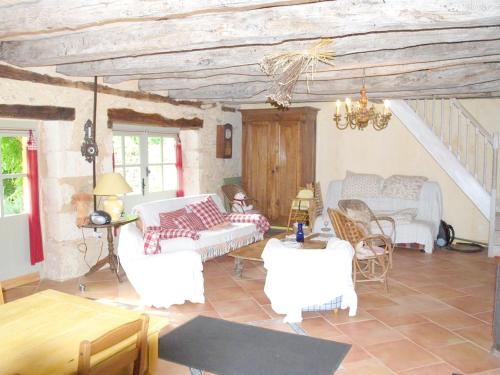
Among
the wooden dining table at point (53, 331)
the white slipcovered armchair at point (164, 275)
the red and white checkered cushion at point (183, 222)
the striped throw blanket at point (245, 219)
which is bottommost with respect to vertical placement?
the white slipcovered armchair at point (164, 275)

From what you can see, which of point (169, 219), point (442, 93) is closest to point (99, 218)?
point (169, 219)

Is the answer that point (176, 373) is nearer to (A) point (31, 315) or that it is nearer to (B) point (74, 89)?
(A) point (31, 315)

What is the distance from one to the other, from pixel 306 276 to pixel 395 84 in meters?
2.56

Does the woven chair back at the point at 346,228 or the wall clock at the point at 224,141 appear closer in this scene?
the woven chair back at the point at 346,228

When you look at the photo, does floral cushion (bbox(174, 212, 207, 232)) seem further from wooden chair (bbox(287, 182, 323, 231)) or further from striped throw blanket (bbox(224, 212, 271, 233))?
wooden chair (bbox(287, 182, 323, 231))

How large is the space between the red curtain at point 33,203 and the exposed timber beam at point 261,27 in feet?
4.01

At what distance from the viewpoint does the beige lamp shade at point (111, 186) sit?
510cm

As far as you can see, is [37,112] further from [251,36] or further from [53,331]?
[53,331]

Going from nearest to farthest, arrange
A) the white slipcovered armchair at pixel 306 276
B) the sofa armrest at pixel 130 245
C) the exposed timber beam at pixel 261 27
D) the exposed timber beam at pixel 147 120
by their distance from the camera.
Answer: the exposed timber beam at pixel 261 27 → the white slipcovered armchair at pixel 306 276 → the sofa armrest at pixel 130 245 → the exposed timber beam at pixel 147 120

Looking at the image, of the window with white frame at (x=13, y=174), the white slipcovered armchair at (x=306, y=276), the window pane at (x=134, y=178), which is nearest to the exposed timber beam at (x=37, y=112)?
the window with white frame at (x=13, y=174)

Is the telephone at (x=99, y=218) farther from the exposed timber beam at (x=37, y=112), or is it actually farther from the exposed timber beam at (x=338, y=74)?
the exposed timber beam at (x=338, y=74)

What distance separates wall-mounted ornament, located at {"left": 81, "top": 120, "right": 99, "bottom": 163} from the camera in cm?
541

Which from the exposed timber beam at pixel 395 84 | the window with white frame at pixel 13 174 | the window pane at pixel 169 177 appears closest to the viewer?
the exposed timber beam at pixel 395 84

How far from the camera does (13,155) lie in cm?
496
